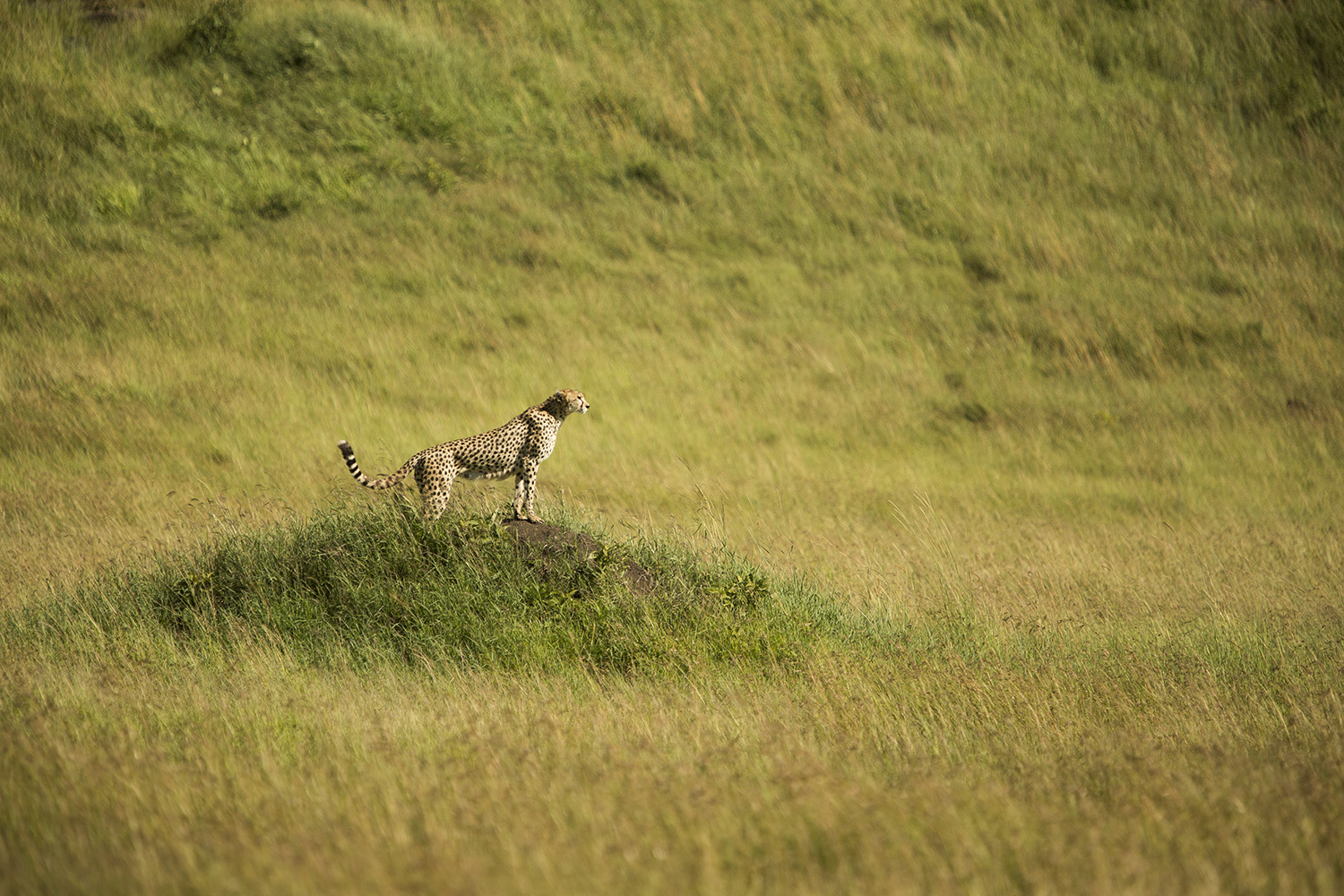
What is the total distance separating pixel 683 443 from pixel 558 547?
953 centimetres

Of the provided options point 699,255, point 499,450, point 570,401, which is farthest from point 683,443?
point 499,450

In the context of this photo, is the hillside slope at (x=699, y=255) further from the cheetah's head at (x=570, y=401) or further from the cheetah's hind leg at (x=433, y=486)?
the cheetah's hind leg at (x=433, y=486)

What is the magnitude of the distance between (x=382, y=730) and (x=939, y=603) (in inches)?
223

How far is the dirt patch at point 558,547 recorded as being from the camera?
823cm

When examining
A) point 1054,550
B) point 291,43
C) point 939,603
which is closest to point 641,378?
point 1054,550

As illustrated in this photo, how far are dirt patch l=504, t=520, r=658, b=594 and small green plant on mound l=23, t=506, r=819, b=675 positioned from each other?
47 millimetres

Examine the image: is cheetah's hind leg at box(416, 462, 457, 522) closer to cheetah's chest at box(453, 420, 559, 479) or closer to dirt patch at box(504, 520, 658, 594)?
cheetah's chest at box(453, 420, 559, 479)

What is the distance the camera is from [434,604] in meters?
7.83

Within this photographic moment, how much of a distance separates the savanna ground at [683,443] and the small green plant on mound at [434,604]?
2.0 inches

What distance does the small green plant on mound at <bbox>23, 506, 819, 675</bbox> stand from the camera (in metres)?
7.47

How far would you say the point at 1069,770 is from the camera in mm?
5375

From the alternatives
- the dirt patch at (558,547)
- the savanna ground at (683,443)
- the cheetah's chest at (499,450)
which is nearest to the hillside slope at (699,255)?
the savanna ground at (683,443)

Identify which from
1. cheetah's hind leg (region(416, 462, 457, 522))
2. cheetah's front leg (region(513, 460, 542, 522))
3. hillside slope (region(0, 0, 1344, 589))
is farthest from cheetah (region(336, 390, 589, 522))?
hillside slope (region(0, 0, 1344, 589))

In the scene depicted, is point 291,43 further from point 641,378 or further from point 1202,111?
point 1202,111
